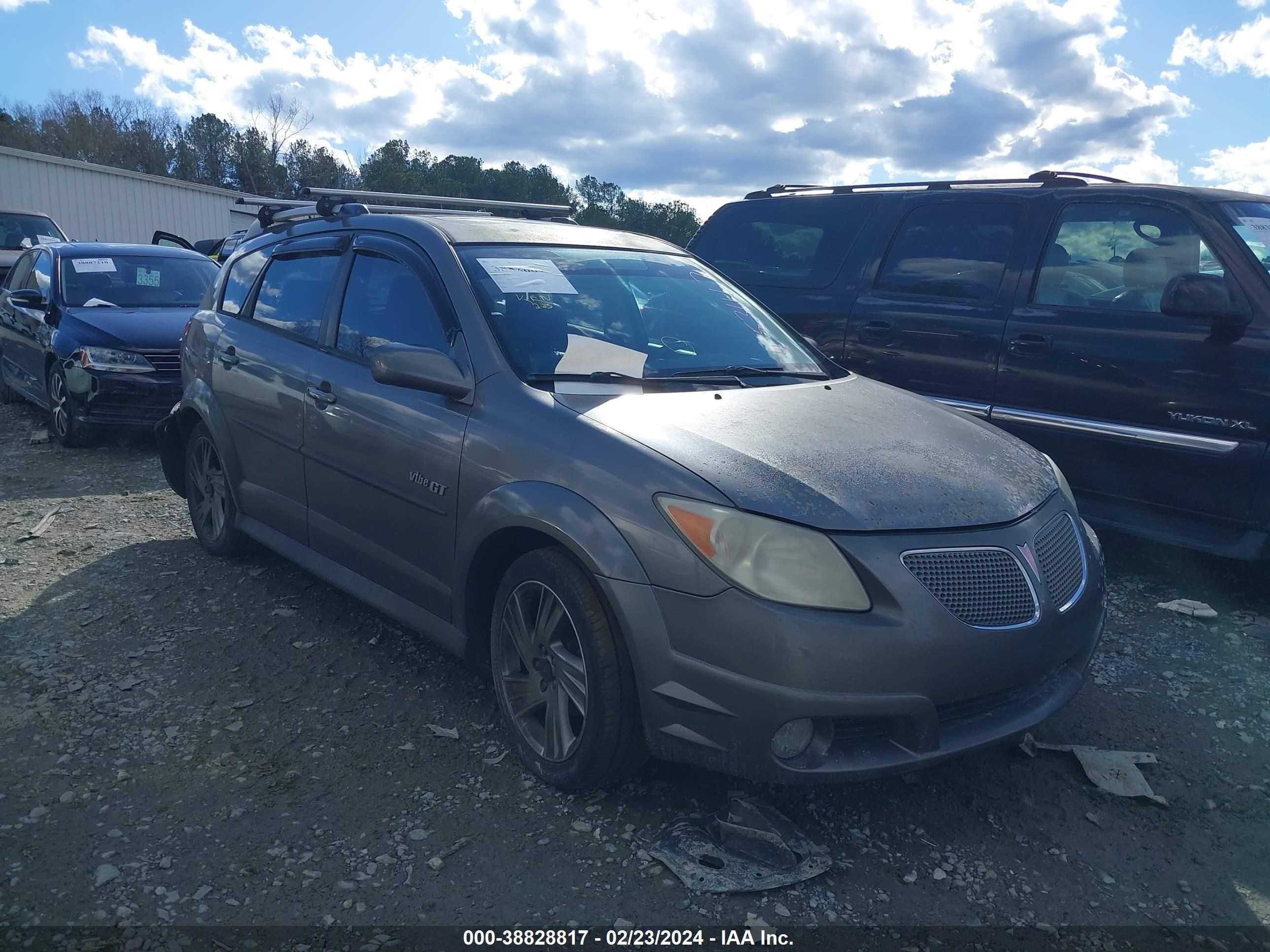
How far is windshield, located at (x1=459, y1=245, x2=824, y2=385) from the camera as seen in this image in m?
3.43

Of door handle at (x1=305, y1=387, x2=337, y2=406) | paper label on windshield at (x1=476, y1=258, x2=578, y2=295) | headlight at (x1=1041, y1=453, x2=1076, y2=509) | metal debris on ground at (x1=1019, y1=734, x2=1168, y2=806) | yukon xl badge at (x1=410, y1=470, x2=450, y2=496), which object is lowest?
metal debris on ground at (x1=1019, y1=734, x2=1168, y2=806)

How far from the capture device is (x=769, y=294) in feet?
21.3

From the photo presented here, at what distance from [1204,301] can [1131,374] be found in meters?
0.50

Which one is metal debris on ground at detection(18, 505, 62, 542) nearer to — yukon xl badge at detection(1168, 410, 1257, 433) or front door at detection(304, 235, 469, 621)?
front door at detection(304, 235, 469, 621)

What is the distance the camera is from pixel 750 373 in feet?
12.3

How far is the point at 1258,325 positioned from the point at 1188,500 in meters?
0.85

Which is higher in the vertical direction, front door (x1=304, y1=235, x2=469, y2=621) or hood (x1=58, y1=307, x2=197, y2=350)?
front door (x1=304, y1=235, x2=469, y2=621)

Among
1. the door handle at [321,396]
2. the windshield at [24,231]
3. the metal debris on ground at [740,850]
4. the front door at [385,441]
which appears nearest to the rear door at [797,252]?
the front door at [385,441]

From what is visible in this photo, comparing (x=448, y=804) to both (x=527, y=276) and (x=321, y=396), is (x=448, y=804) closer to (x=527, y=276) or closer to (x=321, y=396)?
(x=321, y=396)

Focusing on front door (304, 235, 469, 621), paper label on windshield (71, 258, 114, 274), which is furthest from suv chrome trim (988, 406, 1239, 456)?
paper label on windshield (71, 258, 114, 274)

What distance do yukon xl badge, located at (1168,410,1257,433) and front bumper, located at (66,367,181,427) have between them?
6943 mm

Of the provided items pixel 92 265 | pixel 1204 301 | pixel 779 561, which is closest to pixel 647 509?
pixel 779 561

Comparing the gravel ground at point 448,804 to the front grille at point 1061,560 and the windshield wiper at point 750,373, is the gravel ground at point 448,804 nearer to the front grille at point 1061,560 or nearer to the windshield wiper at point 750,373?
the front grille at point 1061,560

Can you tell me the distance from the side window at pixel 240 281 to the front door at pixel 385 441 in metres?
1.04
